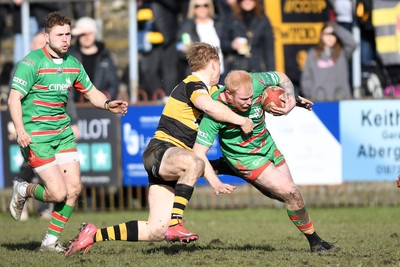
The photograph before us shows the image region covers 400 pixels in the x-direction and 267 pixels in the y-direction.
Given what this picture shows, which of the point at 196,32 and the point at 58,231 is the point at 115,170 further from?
the point at 58,231

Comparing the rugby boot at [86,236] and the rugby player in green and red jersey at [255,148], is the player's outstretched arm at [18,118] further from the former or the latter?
the rugby player in green and red jersey at [255,148]

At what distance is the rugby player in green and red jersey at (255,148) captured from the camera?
10.2 m

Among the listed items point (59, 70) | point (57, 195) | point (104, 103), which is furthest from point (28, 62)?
point (57, 195)

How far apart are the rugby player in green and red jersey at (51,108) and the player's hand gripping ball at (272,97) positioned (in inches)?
62.0

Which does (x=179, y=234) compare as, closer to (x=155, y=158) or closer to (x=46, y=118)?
(x=155, y=158)

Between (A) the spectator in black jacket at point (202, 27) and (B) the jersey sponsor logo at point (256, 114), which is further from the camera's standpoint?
(A) the spectator in black jacket at point (202, 27)

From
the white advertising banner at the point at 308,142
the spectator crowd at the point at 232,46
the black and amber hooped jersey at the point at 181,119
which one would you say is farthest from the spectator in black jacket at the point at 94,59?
the black and amber hooped jersey at the point at 181,119

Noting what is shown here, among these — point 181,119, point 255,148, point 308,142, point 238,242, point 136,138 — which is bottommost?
point 238,242

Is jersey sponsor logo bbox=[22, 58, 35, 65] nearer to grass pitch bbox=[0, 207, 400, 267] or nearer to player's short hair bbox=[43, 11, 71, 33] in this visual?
player's short hair bbox=[43, 11, 71, 33]

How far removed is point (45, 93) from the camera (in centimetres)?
1107

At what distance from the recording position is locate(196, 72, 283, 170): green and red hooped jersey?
10320 mm

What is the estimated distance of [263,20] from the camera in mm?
17438

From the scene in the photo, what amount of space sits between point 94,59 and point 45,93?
21.4 feet

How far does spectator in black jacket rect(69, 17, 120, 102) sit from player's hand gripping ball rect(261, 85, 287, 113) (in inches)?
288
